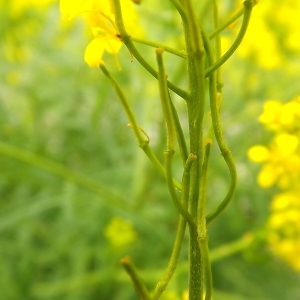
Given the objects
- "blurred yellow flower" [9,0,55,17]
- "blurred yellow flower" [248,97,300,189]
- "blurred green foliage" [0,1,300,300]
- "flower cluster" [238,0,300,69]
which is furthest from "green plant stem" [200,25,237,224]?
"blurred yellow flower" [9,0,55,17]

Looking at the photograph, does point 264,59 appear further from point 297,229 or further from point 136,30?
point 297,229

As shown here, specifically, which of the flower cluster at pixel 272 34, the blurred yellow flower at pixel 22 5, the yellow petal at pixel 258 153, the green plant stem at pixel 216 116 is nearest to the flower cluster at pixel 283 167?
the yellow petal at pixel 258 153

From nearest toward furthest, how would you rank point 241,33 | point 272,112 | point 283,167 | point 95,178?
point 241,33 → point 272,112 → point 283,167 → point 95,178

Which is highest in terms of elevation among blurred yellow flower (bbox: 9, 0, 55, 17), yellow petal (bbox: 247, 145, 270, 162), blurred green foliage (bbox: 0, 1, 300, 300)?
blurred yellow flower (bbox: 9, 0, 55, 17)

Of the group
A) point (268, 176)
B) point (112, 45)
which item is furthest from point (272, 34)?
point (112, 45)

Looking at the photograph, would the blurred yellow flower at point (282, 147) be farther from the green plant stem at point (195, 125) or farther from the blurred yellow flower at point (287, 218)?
the green plant stem at point (195, 125)

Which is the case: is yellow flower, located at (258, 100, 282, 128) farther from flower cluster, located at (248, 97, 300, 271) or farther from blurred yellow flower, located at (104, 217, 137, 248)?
blurred yellow flower, located at (104, 217, 137, 248)

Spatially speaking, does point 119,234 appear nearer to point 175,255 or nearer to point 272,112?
point 272,112
